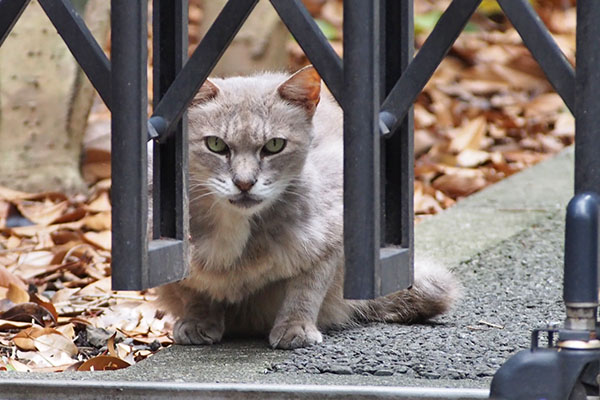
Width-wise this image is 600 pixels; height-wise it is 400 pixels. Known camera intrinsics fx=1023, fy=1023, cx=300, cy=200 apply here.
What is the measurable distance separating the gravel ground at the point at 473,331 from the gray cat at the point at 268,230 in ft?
0.35

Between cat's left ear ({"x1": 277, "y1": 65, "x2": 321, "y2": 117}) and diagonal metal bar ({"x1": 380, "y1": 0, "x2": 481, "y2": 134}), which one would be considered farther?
cat's left ear ({"x1": 277, "y1": 65, "x2": 321, "y2": 117})

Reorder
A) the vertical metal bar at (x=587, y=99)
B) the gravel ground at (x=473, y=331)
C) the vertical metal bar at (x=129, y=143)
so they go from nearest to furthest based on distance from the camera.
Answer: the vertical metal bar at (x=587, y=99)
the vertical metal bar at (x=129, y=143)
the gravel ground at (x=473, y=331)

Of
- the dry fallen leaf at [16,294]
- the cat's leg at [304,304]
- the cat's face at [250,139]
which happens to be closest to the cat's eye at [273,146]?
the cat's face at [250,139]

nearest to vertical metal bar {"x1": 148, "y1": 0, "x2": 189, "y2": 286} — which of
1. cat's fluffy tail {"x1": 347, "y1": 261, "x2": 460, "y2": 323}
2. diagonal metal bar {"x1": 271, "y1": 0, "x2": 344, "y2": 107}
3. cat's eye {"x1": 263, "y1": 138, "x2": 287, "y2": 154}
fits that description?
diagonal metal bar {"x1": 271, "y1": 0, "x2": 344, "y2": 107}

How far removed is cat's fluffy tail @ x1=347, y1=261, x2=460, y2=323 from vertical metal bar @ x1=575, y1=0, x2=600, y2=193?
1.36 metres

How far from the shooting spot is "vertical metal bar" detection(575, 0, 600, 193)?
60.2 inches

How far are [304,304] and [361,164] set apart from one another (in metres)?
1.25

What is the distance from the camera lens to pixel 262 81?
122 inches

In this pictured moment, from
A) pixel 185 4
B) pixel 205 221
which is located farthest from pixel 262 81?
pixel 185 4

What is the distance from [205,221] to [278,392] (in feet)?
3.24

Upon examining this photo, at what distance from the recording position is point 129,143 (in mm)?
1664

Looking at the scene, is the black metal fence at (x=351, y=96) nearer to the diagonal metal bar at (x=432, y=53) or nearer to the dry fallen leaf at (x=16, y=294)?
the diagonal metal bar at (x=432, y=53)

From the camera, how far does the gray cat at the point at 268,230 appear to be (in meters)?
2.77

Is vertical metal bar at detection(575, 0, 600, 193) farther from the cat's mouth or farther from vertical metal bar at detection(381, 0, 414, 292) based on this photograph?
the cat's mouth
